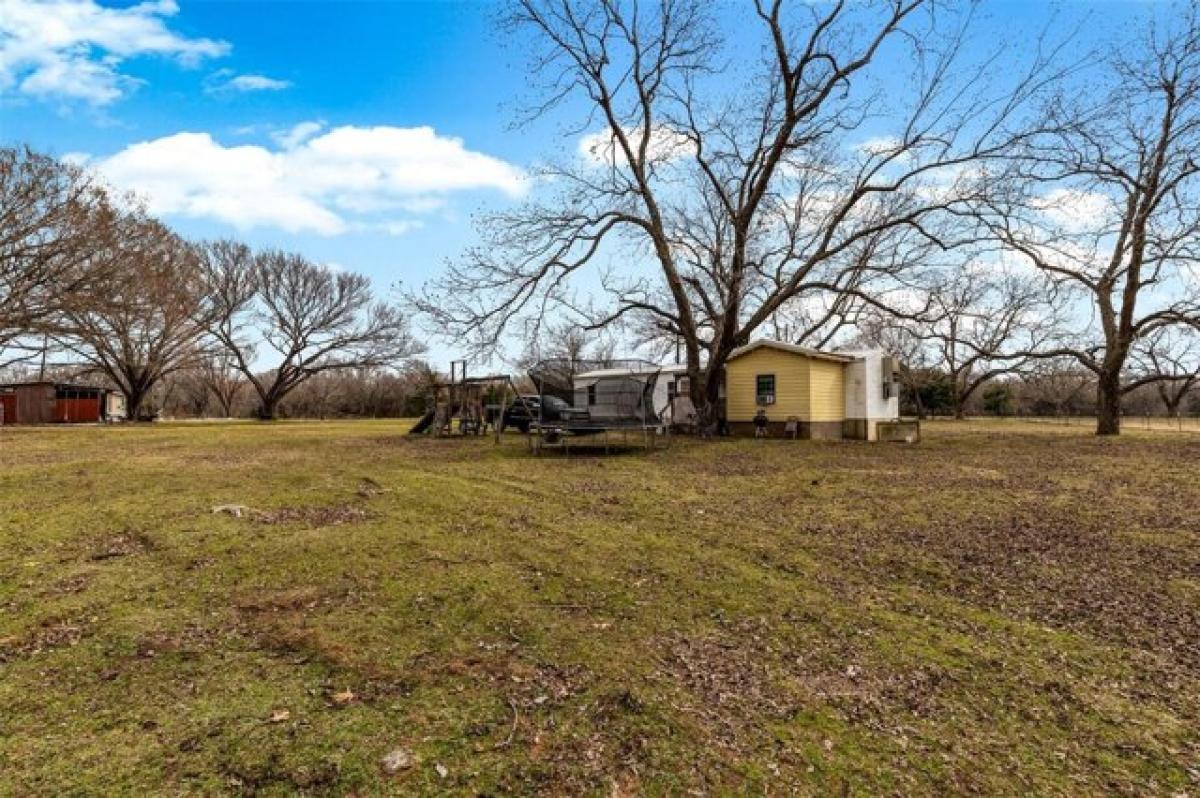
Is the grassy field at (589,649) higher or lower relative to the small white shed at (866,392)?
lower

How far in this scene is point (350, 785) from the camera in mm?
1556

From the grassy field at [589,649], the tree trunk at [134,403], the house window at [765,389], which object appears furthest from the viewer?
the tree trunk at [134,403]

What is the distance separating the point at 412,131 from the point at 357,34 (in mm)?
2108

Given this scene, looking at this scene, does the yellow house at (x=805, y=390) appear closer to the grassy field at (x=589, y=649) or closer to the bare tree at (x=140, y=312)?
the grassy field at (x=589, y=649)

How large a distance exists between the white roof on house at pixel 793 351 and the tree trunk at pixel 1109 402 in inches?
254

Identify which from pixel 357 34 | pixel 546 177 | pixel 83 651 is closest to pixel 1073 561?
pixel 83 651

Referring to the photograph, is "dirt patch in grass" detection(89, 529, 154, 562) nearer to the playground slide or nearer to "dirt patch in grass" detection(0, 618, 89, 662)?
"dirt patch in grass" detection(0, 618, 89, 662)

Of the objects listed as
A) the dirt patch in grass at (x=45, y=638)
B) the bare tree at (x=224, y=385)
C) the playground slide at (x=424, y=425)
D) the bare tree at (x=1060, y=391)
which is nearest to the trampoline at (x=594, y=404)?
the playground slide at (x=424, y=425)

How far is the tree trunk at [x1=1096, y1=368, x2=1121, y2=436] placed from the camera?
51.1 ft

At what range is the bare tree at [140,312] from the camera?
16797 millimetres

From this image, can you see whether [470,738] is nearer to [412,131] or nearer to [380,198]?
[412,131]

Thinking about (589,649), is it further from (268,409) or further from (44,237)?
(268,409)

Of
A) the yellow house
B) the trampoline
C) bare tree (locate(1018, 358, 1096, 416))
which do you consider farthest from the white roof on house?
bare tree (locate(1018, 358, 1096, 416))

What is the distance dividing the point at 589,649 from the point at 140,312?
841 inches
